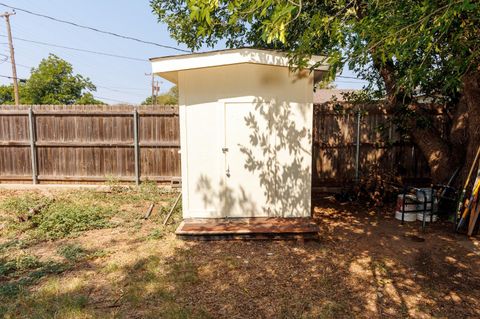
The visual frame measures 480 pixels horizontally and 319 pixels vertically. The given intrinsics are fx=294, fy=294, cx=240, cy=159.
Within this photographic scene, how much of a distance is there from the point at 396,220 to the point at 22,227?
19.8 ft

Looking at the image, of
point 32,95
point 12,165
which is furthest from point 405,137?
point 32,95

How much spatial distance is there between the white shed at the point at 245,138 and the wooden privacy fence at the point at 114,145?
8.44 feet

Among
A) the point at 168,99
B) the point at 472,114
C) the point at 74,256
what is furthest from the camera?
the point at 168,99

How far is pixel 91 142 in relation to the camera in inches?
279

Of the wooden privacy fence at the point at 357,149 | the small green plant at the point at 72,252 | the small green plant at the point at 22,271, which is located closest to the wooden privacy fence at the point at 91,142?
the small green plant at the point at 72,252

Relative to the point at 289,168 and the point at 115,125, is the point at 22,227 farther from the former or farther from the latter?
the point at 289,168

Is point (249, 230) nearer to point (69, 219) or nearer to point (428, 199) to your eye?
point (69, 219)

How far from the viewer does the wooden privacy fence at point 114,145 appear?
22.3 ft

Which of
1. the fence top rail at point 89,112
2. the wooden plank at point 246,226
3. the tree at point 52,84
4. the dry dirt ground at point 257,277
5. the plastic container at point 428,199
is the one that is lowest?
the dry dirt ground at point 257,277

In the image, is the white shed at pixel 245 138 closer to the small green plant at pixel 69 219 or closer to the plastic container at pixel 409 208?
the small green plant at pixel 69 219

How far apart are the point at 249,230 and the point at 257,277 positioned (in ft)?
3.24

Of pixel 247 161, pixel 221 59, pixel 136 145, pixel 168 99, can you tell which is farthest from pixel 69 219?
pixel 168 99

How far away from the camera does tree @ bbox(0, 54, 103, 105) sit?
23.1 m

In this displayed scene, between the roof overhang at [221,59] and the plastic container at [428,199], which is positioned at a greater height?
the roof overhang at [221,59]
